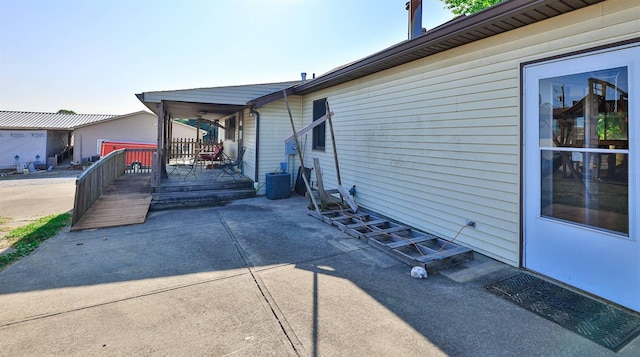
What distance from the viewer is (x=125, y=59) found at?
35.2 feet

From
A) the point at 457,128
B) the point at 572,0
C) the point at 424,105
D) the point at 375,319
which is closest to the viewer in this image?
the point at 375,319

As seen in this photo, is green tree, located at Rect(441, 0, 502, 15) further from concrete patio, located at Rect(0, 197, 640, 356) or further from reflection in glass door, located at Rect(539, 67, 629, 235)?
concrete patio, located at Rect(0, 197, 640, 356)

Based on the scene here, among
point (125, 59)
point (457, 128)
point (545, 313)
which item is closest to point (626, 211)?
point (545, 313)

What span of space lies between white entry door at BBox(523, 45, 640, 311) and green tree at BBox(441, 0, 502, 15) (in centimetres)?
1160

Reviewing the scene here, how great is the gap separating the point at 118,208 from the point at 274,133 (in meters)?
4.25

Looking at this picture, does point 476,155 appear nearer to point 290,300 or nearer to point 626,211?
point 626,211

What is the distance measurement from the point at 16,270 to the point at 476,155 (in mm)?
5842

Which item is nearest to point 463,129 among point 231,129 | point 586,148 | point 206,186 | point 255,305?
point 586,148

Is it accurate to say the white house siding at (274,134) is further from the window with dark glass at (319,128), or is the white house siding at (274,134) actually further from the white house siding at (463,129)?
the white house siding at (463,129)

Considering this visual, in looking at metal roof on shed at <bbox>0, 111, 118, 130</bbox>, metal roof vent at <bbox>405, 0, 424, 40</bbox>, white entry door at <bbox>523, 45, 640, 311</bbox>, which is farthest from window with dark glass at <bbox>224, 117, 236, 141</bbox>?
metal roof on shed at <bbox>0, 111, 118, 130</bbox>

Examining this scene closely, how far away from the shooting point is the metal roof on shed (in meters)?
19.5

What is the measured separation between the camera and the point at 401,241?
4.26 m

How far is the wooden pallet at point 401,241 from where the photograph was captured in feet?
11.8

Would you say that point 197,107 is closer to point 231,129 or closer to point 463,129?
point 231,129
